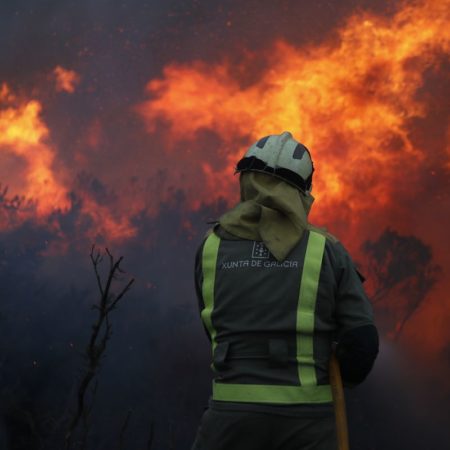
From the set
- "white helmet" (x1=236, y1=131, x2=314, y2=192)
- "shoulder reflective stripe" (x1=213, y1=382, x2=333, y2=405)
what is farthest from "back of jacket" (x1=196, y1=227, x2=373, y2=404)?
"white helmet" (x1=236, y1=131, x2=314, y2=192)

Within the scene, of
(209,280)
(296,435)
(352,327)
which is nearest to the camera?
(296,435)

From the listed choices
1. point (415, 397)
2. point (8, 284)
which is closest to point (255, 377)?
point (8, 284)

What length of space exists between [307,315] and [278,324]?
12cm

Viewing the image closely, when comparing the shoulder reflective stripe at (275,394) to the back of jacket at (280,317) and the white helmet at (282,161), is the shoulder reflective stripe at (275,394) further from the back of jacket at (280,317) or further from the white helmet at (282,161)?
the white helmet at (282,161)

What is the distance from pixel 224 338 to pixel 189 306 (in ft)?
88.4

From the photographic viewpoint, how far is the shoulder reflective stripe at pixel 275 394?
7.33ft

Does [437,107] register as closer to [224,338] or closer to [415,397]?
[415,397]

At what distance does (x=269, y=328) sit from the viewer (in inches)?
90.6

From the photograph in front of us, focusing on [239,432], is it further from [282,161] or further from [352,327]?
[282,161]

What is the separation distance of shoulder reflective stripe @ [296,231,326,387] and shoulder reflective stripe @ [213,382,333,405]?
1.3 inches

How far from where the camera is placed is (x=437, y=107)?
932 inches

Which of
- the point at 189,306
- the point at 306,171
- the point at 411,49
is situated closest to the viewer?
the point at 306,171

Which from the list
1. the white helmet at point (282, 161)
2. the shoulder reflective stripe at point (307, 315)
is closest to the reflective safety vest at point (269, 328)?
the shoulder reflective stripe at point (307, 315)

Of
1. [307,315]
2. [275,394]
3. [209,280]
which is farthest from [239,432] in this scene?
[209,280]
